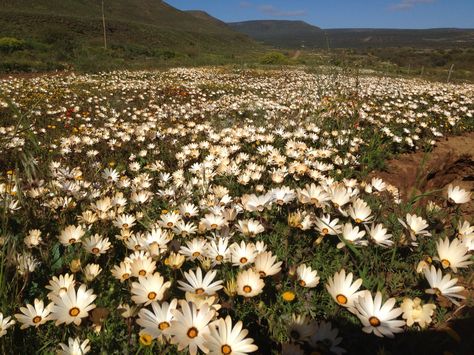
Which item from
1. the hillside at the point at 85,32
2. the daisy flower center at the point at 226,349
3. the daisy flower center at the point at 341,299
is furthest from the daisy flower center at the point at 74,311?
the hillside at the point at 85,32

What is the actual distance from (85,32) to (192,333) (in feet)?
193

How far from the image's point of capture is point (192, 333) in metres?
1.36

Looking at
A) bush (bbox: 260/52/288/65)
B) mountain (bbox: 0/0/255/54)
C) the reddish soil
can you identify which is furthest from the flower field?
bush (bbox: 260/52/288/65)

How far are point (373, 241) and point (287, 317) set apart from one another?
82 cm

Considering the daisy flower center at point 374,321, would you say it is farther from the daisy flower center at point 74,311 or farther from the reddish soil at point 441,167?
the reddish soil at point 441,167

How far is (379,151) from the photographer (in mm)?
5305

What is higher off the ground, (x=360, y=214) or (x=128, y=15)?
(x=128, y=15)

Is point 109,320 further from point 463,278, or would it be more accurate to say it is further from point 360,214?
point 463,278

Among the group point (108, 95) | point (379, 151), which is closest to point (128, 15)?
point (108, 95)

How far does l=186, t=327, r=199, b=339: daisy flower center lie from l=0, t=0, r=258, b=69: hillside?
25.2m

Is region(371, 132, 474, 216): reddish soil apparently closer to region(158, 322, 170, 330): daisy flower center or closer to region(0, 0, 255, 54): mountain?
region(158, 322, 170, 330): daisy flower center

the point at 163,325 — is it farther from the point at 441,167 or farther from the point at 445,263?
the point at 441,167

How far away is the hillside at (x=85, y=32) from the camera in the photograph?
30.3 meters

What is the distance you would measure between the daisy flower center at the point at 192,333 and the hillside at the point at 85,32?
25.2 m
